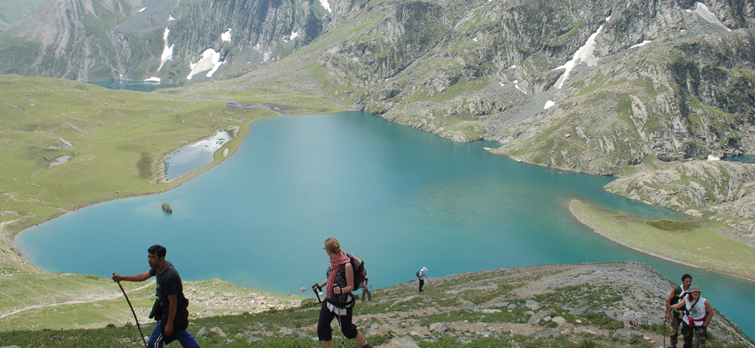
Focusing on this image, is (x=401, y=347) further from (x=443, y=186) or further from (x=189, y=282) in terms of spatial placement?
(x=443, y=186)

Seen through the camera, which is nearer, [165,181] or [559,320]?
[559,320]

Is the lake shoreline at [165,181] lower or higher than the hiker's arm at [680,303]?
lower

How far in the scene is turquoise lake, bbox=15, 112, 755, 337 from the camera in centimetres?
5066

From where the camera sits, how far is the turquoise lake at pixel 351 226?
166 feet

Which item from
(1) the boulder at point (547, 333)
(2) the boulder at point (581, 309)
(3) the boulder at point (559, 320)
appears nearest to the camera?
(1) the boulder at point (547, 333)

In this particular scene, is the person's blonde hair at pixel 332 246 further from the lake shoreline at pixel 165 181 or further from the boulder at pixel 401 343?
the lake shoreline at pixel 165 181

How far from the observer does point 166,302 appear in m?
10.4

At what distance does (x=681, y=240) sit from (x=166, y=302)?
240ft

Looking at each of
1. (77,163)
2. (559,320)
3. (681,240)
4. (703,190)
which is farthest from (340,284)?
(77,163)

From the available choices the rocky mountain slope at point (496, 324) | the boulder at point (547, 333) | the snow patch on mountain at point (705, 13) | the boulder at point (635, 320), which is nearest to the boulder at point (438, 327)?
the rocky mountain slope at point (496, 324)

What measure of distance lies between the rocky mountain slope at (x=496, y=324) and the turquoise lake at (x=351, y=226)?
23.4 meters

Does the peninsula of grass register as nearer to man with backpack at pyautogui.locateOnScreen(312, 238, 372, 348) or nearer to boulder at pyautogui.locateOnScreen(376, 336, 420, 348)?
boulder at pyautogui.locateOnScreen(376, 336, 420, 348)

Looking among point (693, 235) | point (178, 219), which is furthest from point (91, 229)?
point (693, 235)

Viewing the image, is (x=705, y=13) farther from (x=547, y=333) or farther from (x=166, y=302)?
(x=166, y=302)
